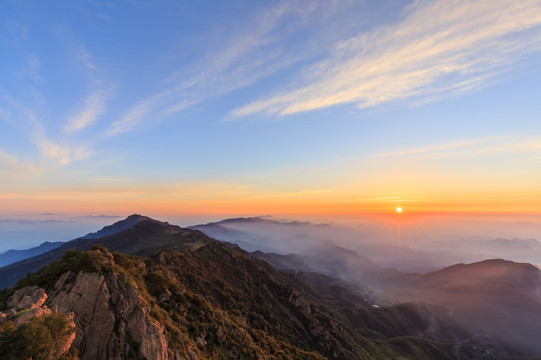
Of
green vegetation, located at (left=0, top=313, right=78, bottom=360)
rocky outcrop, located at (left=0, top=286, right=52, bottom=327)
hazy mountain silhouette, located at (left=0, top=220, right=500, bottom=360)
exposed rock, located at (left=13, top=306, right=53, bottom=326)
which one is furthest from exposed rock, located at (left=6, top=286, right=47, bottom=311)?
green vegetation, located at (left=0, top=313, right=78, bottom=360)

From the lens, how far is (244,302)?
87562 mm

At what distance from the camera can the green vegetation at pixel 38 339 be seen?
16531 millimetres

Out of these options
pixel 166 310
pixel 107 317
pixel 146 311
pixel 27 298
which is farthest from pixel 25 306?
pixel 166 310

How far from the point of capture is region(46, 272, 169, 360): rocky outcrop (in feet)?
78.9

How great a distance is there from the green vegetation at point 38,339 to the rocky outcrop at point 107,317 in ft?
13.2

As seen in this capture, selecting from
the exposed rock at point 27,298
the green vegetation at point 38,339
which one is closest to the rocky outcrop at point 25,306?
the exposed rock at point 27,298

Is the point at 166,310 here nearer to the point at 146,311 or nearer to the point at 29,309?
the point at 146,311

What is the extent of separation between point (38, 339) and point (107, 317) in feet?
28.8

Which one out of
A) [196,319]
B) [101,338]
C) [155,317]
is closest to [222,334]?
[196,319]

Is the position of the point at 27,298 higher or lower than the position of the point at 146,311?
higher

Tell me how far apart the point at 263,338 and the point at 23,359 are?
178ft

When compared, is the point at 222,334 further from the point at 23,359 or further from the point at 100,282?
the point at 23,359

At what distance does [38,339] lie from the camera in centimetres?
1762

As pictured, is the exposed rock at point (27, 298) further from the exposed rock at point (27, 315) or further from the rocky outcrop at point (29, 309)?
the exposed rock at point (27, 315)
